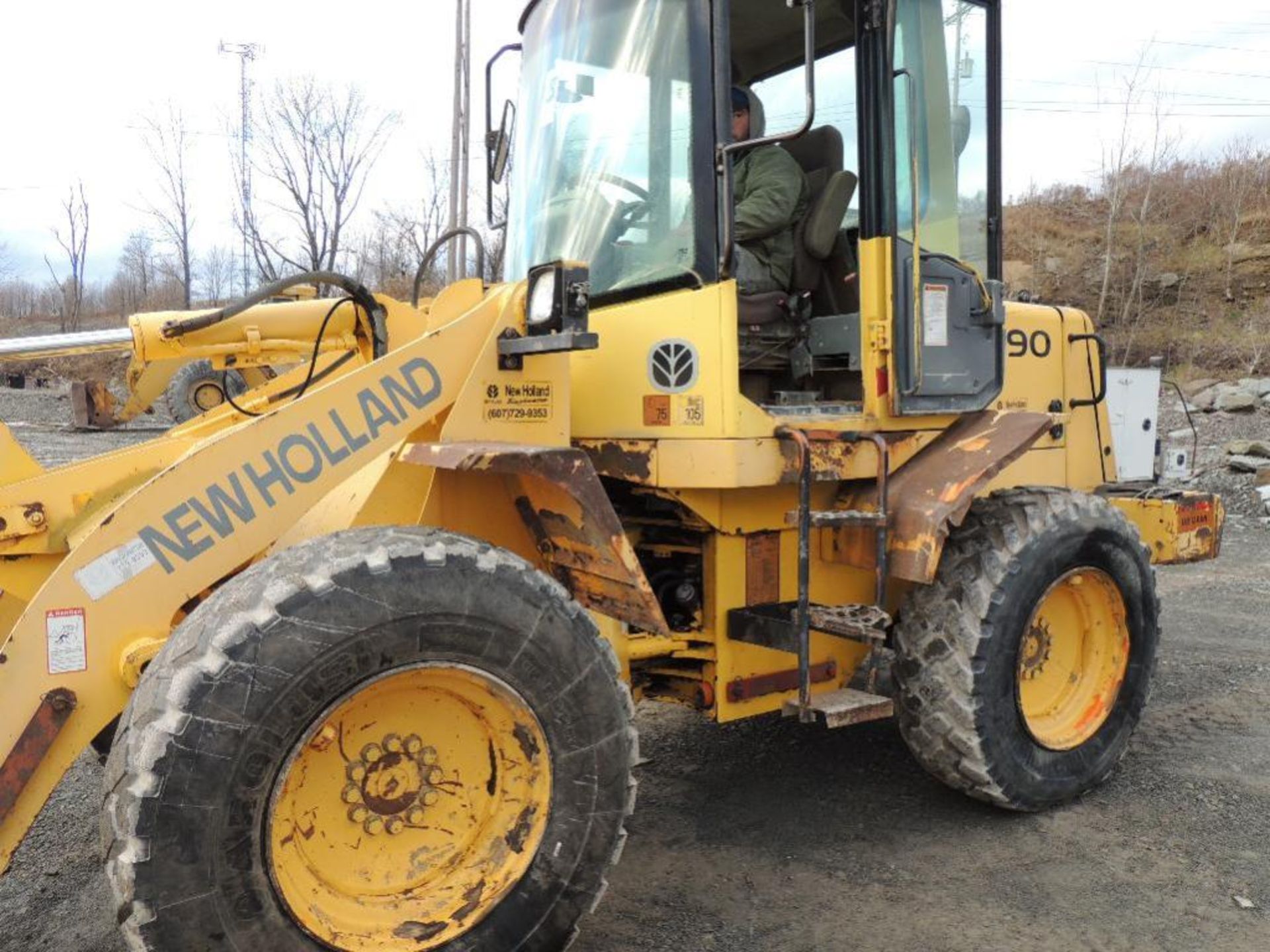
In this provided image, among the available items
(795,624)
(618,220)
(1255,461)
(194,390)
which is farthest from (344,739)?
(194,390)

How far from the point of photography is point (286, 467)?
2.71 metres

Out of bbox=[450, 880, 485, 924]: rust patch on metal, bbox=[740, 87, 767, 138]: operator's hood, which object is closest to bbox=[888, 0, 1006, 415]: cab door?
bbox=[740, 87, 767, 138]: operator's hood

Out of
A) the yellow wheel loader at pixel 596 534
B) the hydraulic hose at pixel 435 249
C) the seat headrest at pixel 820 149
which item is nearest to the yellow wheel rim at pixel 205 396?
the yellow wheel loader at pixel 596 534

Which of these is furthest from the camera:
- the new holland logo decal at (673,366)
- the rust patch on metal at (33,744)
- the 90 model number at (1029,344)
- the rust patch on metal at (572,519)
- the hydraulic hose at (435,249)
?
the 90 model number at (1029,344)

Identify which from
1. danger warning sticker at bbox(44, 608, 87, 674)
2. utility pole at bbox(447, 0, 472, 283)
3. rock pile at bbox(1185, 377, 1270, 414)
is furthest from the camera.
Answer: utility pole at bbox(447, 0, 472, 283)

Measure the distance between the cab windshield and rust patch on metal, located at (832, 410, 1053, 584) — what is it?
1.10 meters

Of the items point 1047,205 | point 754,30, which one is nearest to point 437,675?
point 754,30

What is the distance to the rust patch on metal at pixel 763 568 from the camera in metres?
3.59

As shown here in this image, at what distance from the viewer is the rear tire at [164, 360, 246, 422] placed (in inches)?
631

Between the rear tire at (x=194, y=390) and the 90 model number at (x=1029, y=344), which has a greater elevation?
the rear tire at (x=194, y=390)

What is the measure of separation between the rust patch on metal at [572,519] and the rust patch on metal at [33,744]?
101 centimetres

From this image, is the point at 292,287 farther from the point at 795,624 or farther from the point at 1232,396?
the point at 1232,396

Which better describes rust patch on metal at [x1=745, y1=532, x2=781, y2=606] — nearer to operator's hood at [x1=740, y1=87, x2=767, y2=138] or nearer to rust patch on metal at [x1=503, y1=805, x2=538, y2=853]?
rust patch on metal at [x1=503, y1=805, x2=538, y2=853]

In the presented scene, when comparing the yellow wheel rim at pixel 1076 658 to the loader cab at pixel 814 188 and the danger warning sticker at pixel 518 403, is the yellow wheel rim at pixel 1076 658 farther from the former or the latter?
the danger warning sticker at pixel 518 403
